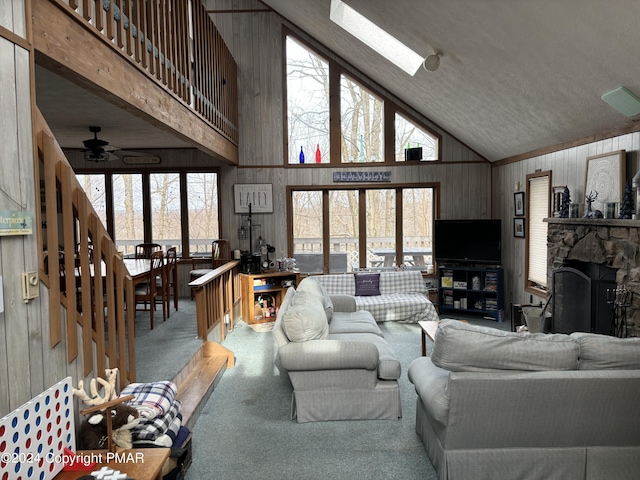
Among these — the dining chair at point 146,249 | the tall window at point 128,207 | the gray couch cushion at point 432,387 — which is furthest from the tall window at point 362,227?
the gray couch cushion at point 432,387

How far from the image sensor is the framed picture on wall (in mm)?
7277

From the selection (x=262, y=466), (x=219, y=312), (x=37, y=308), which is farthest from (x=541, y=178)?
(x=37, y=308)

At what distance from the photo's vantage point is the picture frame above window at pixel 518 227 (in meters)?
6.30

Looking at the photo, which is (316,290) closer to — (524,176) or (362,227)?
(362,227)

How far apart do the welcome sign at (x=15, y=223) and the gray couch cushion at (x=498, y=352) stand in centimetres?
216

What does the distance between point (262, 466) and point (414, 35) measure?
4.10 meters

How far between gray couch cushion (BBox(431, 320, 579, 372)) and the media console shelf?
418 centimetres

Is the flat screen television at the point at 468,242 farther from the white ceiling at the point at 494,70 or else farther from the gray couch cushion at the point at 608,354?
the gray couch cushion at the point at 608,354

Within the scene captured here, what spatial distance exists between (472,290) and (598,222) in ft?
9.20

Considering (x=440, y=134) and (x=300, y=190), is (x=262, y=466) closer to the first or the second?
(x=300, y=190)

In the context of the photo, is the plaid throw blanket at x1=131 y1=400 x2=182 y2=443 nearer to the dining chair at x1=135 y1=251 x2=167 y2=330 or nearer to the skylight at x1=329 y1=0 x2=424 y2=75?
the dining chair at x1=135 y1=251 x2=167 y2=330

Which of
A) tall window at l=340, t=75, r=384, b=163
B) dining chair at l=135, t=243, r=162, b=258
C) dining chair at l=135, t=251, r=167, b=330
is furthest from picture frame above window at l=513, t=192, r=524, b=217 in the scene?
dining chair at l=135, t=243, r=162, b=258

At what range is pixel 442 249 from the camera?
7.05 m

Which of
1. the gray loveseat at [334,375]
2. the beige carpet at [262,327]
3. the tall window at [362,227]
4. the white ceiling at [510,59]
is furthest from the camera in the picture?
the tall window at [362,227]
